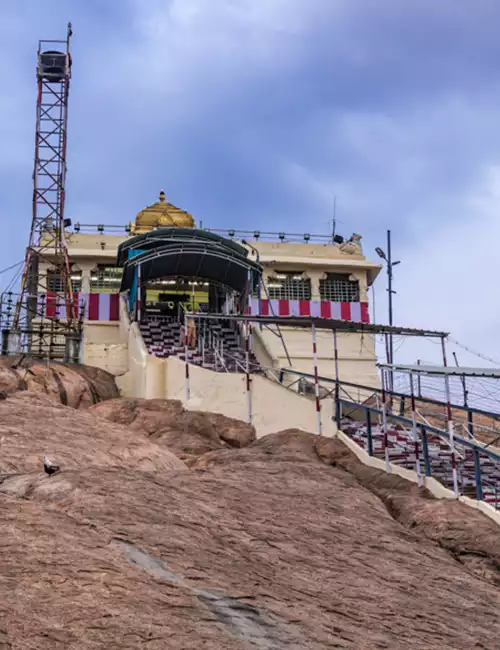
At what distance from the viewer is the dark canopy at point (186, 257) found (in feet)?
98.7

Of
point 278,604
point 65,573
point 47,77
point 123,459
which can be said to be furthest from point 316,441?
point 47,77

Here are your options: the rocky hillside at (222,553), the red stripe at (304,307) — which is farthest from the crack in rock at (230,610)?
the red stripe at (304,307)

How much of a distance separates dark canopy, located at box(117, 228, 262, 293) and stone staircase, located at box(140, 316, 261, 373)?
2114mm

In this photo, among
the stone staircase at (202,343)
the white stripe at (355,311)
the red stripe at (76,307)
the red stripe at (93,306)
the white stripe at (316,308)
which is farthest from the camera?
the white stripe at (355,311)

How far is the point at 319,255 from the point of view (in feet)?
133

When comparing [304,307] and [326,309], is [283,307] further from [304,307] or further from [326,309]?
[326,309]

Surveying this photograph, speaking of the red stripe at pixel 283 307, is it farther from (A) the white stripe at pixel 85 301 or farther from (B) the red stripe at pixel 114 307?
(A) the white stripe at pixel 85 301

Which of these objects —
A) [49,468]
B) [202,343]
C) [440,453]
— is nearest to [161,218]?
[202,343]

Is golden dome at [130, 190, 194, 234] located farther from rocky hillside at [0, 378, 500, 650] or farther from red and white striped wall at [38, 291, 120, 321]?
rocky hillside at [0, 378, 500, 650]

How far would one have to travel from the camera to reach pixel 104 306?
35656 mm

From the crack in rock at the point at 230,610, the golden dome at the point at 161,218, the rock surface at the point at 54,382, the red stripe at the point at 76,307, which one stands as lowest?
the crack in rock at the point at 230,610

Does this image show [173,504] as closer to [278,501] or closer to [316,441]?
[278,501]

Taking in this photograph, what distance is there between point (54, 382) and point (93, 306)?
11.7 meters

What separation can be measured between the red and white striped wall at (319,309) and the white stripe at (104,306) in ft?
25.0
